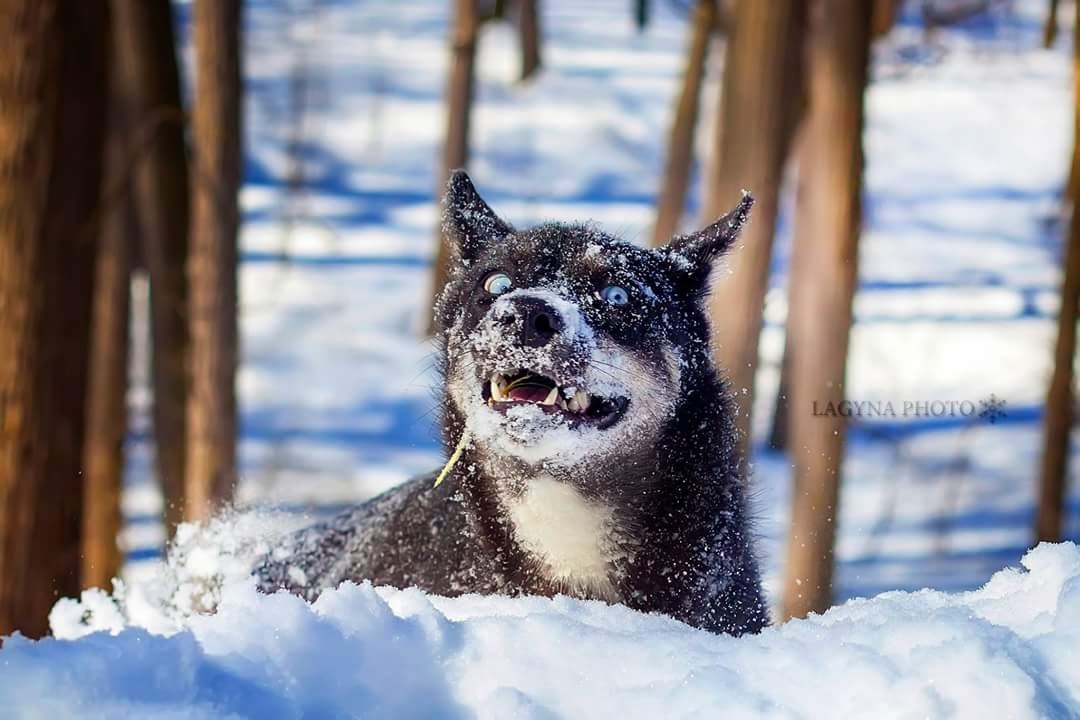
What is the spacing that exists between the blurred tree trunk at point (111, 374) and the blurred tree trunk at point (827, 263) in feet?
18.1

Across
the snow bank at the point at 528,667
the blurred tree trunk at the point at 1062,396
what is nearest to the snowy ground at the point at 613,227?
the blurred tree trunk at the point at 1062,396

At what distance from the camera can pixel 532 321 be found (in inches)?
126

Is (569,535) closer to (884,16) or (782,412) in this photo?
(782,412)

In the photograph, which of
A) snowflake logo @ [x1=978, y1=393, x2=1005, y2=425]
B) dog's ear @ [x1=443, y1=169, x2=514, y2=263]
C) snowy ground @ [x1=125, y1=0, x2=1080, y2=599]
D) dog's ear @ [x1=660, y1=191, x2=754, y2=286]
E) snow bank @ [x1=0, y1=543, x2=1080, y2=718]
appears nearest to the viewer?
Answer: snow bank @ [x1=0, y1=543, x2=1080, y2=718]

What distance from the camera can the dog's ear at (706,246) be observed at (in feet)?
12.8

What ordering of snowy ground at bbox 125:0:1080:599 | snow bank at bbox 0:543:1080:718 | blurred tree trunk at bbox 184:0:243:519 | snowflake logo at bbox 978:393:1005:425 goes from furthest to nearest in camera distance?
snowy ground at bbox 125:0:1080:599
blurred tree trunk at bbox 184:0:243:519
snowflake logo at bbox 978:393:1005:425
snow bank at bbox 0:543:1080:718

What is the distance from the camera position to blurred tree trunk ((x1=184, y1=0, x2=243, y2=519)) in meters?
9.34

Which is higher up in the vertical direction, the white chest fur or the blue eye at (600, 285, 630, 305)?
the blue eye at (600, 285, 630, 305)

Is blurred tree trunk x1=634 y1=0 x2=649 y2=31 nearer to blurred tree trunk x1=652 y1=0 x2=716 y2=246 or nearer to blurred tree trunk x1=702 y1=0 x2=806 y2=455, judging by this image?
blurred tree trunk x1=652 y1=0 x2=716 y2=246

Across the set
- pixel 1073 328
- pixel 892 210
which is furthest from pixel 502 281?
pixel 892 210

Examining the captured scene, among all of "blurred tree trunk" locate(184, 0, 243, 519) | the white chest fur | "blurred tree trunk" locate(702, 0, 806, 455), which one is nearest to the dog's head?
the white chest fur

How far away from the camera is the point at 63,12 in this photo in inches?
248

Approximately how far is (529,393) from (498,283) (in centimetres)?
43

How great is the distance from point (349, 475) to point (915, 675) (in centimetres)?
1365
